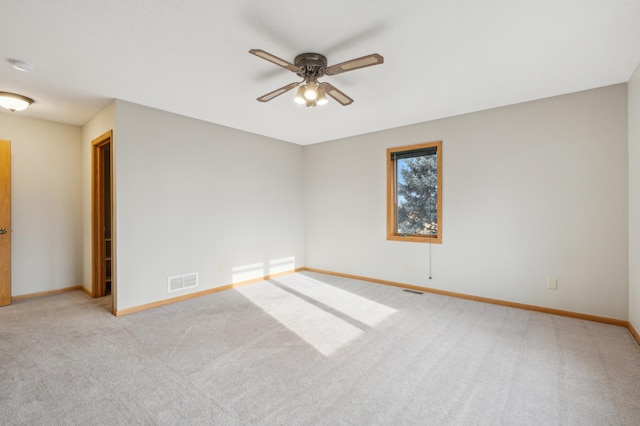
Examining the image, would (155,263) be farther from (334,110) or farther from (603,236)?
(603,236)

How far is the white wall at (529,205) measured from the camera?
3.17 meters

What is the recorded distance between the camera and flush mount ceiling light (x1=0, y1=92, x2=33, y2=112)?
320 centimetres

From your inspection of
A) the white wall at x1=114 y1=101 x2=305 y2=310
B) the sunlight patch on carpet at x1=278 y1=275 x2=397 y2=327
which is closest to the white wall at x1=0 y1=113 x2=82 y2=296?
the white wall at x1=114 y1=101 x2=305 y2=310

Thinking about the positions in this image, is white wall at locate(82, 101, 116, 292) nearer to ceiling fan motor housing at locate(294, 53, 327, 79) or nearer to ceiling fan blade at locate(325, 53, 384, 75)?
ceiling fan motor housing at locate(294, 53, 327, 79)

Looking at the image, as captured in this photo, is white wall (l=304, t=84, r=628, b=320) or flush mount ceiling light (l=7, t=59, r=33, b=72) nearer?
flush mount ceiling light (l=7, t=59, r=33, b=72)

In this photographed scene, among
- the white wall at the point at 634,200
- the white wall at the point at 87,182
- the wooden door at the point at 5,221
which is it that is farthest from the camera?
the white wall at the point at 87,182

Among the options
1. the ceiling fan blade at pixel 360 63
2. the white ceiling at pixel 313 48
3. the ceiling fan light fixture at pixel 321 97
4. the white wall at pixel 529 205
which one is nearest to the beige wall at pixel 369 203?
the white wall at pixel 529 205

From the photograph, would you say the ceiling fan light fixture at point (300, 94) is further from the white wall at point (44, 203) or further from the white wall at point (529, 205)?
the white wall at point (44, 203)

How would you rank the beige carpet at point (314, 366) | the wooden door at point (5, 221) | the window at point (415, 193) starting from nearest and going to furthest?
the beige carpet at point (314, 366), the wooden door at point (5, 221), the window at point (415, 193)

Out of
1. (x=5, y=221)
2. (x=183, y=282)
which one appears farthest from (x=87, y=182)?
(x=183, y=282)

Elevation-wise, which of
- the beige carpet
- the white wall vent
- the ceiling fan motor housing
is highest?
the ceiling fan motor housing

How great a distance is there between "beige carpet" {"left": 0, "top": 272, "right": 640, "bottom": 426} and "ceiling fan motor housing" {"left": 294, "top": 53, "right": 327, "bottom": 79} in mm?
2385

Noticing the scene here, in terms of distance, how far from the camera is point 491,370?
228 cm

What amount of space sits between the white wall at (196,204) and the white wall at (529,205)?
1699 millimetres
